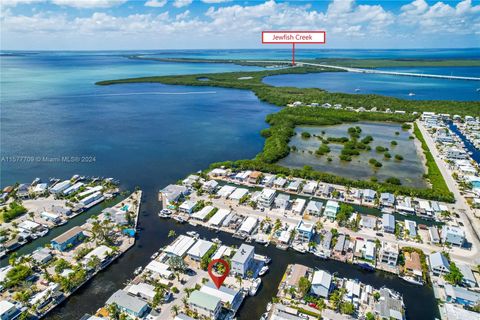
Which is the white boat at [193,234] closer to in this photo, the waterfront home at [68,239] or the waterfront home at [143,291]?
the waterfront home at [143,291]

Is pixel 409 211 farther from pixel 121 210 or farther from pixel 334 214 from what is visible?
pixel 121 210

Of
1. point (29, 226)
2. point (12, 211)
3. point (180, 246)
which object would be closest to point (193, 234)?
point (180, 246)

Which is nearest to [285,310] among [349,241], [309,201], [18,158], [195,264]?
[195,264]

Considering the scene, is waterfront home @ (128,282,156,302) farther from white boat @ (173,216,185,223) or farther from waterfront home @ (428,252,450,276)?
waterfront home @ (428,252,450,276)

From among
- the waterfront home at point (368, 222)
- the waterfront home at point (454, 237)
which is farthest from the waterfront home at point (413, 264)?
the waterfront home at point (368, 222)

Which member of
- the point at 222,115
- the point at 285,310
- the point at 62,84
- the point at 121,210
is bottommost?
the point at 285,310

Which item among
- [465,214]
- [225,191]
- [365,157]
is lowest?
[465,214]

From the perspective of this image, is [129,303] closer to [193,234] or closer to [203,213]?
[193,234]
